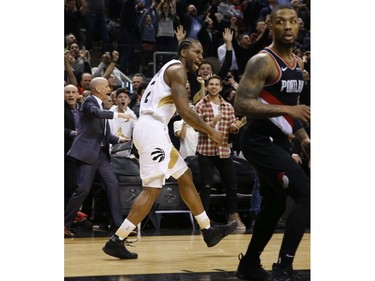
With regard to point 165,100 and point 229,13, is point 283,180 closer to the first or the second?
point 165,100

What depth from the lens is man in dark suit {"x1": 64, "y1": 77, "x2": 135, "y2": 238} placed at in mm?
9695

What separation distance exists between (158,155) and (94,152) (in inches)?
95.0

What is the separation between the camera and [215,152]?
34.6 ft

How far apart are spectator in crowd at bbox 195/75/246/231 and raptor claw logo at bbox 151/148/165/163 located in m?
2.89

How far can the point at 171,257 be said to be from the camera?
7.96 meters

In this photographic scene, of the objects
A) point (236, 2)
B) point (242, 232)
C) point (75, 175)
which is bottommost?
point (242, 232)

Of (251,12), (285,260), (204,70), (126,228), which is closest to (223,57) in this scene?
(251,12)

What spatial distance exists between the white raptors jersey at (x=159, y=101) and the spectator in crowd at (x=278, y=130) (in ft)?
4.97

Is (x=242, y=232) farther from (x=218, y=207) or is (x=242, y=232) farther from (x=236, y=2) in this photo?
(x=236, y=2)
